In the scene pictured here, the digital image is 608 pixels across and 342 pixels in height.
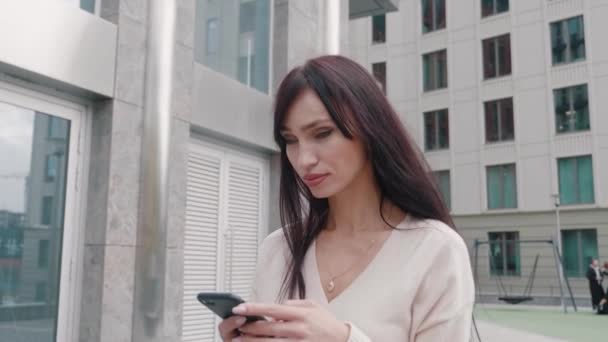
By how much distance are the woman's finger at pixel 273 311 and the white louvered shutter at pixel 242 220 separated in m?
6.16

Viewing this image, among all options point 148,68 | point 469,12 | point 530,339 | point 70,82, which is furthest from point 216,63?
point 469,12

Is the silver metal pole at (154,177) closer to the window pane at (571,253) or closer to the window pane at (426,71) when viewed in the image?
the window pane at (571,253)

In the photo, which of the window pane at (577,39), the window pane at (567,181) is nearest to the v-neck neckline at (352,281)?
the window pane at (567,181)

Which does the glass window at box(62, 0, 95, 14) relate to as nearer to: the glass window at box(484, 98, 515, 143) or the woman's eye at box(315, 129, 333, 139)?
the woman's eye at box(315, 129, 333, 139)

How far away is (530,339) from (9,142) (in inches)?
351

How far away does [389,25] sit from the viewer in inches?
1110

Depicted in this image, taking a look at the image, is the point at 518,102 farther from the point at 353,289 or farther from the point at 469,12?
the point at 353,289

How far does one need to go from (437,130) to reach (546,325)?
13.8 meters

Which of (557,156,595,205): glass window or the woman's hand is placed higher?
(557,156,595,205): glass window

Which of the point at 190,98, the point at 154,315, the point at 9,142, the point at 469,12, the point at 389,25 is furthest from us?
the point at 389,25

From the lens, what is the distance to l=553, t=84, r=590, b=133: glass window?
22.7m

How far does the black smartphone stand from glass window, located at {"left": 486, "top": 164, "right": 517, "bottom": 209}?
24.4m

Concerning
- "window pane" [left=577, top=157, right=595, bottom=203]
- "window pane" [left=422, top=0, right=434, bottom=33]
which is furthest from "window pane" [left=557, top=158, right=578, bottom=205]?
"window pane" [left=422, top=0, right=434, bottom=33]

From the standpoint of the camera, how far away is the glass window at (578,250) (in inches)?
883
